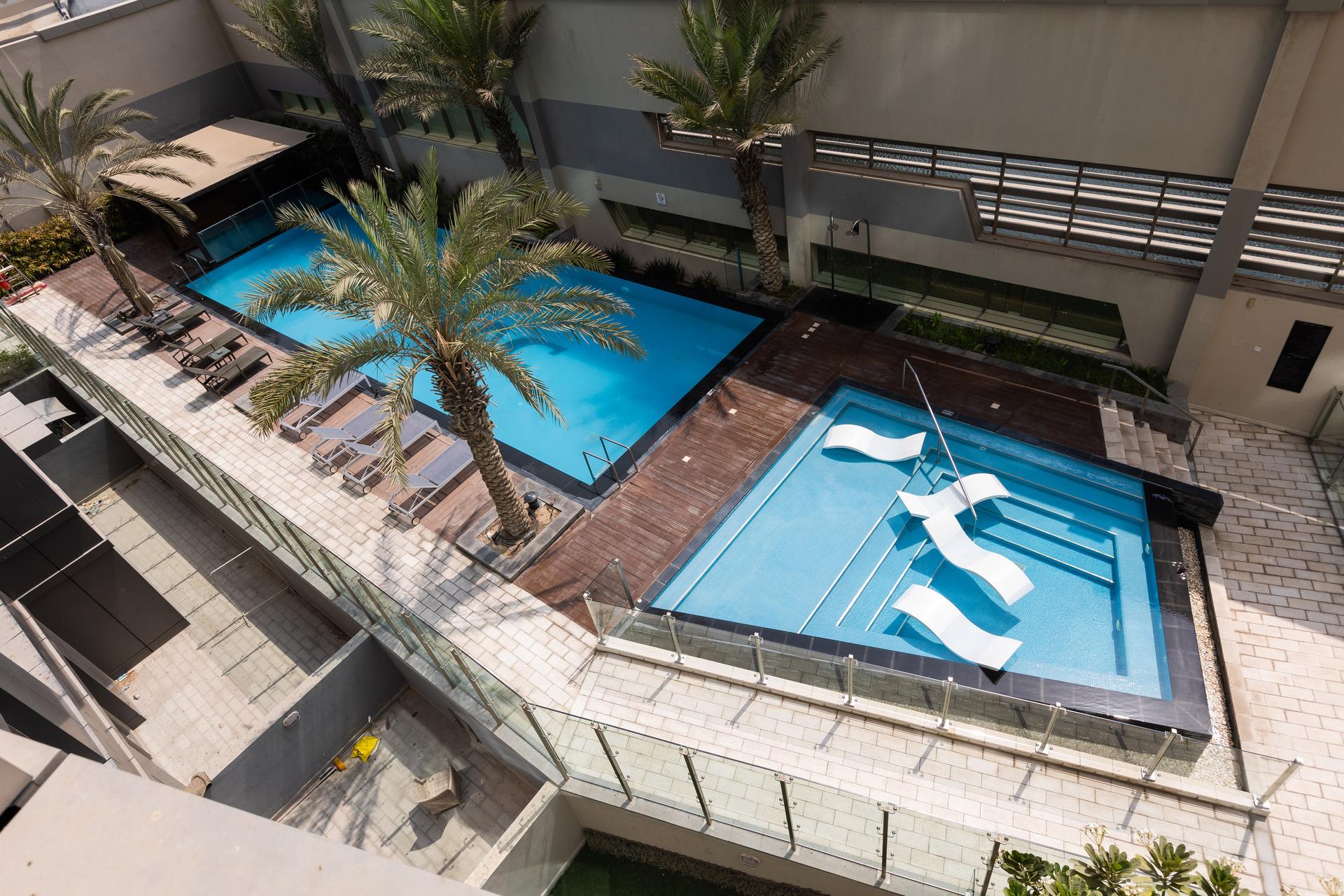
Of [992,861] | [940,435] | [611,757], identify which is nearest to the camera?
[992,861]

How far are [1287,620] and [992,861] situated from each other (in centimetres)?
657

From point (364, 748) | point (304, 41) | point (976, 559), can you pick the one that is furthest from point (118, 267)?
point (976, 559)

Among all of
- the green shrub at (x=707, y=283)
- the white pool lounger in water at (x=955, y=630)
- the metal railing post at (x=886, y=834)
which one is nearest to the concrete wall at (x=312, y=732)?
the metal railing post at (x=886, y=834)

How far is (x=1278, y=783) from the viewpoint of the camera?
819cm

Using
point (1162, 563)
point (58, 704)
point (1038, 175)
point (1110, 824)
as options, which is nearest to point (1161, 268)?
point (1038, 175)

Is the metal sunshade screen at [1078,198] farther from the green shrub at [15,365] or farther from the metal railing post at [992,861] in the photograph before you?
the green shrub at [15,365]

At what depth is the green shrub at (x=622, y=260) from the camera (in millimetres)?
20172

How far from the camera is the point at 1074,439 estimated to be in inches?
517

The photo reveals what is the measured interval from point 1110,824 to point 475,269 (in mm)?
10332

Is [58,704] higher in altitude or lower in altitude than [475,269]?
lower

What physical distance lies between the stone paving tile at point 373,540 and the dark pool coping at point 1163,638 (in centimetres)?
176

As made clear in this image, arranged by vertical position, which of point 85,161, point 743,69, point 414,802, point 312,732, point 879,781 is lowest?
point 414,802

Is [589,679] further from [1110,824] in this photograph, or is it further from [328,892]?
[328,892]

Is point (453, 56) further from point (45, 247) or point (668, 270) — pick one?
point (45, 247)
